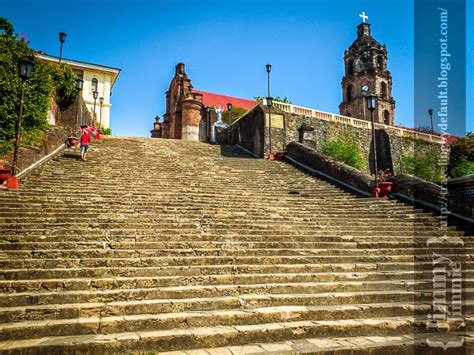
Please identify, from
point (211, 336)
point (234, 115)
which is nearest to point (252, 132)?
point (211, 336)

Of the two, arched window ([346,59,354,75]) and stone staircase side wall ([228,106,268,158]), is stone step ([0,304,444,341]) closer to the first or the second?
stone staircase side wall ([228,106,268,158])

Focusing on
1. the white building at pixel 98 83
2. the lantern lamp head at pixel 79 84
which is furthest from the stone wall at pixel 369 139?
the white building at pixel 98 83

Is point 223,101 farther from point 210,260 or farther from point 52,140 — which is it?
point 210,260

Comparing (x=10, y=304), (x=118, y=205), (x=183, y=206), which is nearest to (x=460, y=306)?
(x=183, y=206)

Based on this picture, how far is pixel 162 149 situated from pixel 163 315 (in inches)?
507

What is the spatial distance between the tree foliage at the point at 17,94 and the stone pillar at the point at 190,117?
66.5 feet

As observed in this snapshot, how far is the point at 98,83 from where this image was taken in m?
38.1

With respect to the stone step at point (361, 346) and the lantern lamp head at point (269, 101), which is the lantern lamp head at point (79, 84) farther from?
the stone step at point (361, 346)

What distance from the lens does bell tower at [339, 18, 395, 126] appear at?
43.3 m

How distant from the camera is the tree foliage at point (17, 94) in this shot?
10406 mm

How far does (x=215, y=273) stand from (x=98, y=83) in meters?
37.9

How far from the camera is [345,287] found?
18.2 feet

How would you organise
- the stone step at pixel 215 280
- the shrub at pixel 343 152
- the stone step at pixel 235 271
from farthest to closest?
1. the shrub at pixel 343 152
2. the stone step at pixel 235 271
3. the stone step at pixel 215 280

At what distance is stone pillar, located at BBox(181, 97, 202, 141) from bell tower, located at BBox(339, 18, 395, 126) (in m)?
22.3
